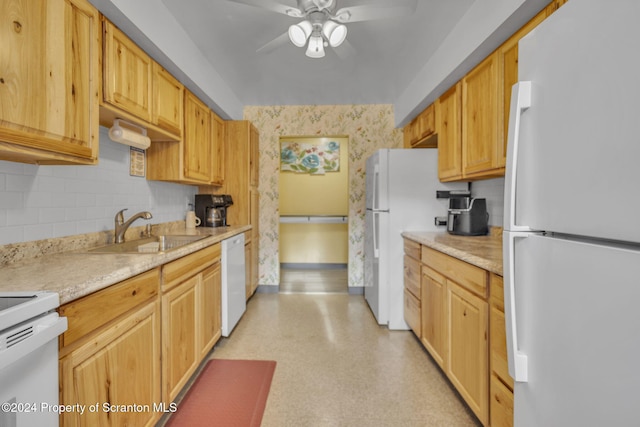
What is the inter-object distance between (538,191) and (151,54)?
2.37 m

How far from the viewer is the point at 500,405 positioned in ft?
4.42

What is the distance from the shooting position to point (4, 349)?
2.35 feet

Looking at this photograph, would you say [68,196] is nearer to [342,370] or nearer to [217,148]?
[217,148]

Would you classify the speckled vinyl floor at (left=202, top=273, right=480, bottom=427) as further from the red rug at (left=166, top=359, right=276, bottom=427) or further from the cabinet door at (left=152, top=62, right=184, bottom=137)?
the cabinet door at (left=152, top=62, right=184, bottom=137)

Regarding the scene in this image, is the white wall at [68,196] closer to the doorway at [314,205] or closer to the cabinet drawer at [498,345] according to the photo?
the cabinet drawer at [498,345]

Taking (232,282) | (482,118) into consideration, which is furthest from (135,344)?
(482,118)

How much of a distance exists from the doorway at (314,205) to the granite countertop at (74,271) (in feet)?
13.0

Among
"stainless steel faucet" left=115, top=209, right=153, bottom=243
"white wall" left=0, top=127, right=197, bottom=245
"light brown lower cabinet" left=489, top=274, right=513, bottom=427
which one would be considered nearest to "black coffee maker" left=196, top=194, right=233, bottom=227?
"white wall" left=0, top=127, right=197, bottom=245

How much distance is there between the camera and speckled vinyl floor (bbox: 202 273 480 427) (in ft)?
5.64

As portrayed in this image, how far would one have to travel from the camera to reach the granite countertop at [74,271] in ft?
3.26

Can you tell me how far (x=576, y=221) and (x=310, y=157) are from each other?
4.95 metres

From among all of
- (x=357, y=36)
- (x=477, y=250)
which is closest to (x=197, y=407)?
(x=477, y=250)

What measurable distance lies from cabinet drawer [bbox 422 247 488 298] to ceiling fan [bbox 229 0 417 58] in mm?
1466

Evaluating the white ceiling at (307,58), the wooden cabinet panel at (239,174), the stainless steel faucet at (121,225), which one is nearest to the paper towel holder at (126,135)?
the stainless steel faucet at (121,225)
